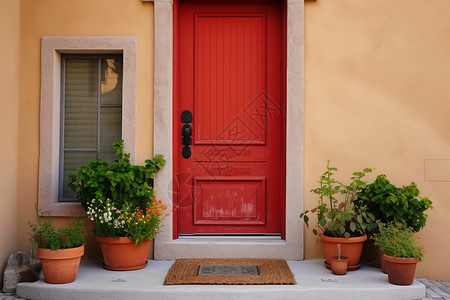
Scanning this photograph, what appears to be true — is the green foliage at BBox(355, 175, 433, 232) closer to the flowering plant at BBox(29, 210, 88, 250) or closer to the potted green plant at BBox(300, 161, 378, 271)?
the potted green plant at BBox(300, 161, 378, 271)

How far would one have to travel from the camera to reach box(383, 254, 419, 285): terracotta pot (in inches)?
148

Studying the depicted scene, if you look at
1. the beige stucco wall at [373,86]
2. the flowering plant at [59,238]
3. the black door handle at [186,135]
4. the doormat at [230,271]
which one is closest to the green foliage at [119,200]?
the flowering plant at [59,238]

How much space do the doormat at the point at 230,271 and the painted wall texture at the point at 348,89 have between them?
23.1 inches

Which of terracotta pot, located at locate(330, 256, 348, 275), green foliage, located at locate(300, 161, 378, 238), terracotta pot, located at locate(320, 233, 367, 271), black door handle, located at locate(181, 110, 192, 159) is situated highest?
black door handle, located at locate(181, 110, 192, 159)

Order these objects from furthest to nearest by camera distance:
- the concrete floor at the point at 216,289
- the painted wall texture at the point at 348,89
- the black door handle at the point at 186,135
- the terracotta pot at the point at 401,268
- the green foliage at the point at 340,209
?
the black door handle at the point at 186,135, the painted wall texture at the point at 348,89, the green foliage at the point at 340,209, the terracotta pot at the point at 401,268, the concrete floor at the point at 216,289

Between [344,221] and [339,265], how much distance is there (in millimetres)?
398

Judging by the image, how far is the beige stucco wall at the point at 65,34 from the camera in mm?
4629

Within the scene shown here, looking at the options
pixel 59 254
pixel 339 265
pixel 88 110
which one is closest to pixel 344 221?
pixel 339 265

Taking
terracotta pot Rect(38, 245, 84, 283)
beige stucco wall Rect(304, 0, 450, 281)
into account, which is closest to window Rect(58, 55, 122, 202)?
terracotta pot Rect(38, 245, 84, 283)

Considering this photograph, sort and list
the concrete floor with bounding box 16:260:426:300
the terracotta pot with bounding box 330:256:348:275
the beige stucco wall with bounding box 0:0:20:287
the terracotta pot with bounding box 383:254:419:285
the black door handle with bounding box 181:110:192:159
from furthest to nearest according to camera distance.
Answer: the black door handle with bounding box 181:110:192:159 → the beige stucco wall with bounding box 0:0:20:287 → the terracotta pot with bounding box 330:256:348:275 → the terracotta pot with bounding box 383:254:419:285 → the concrete floor with bounding box 16:260:426:300

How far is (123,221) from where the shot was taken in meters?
4.06

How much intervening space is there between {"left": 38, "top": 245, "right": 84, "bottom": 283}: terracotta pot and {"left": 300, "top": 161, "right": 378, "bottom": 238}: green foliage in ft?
7.00

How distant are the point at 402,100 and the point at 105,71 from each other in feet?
10.2

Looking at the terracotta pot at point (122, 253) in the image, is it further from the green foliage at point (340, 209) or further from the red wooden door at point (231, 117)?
the green foliage at point (340, 209)
